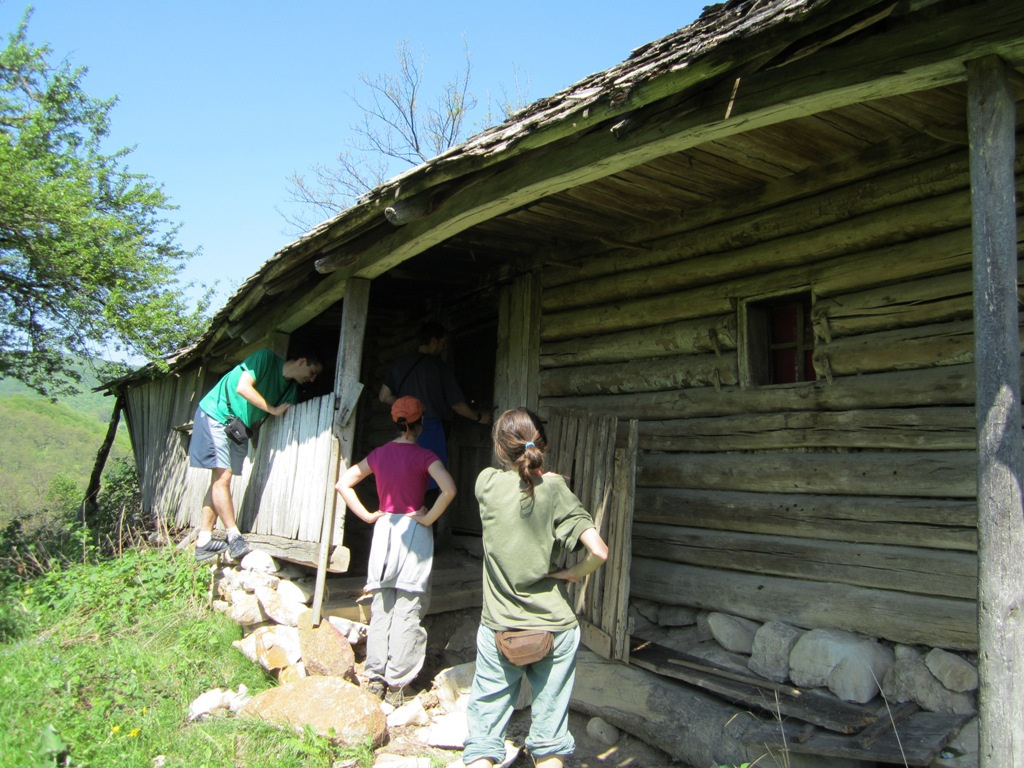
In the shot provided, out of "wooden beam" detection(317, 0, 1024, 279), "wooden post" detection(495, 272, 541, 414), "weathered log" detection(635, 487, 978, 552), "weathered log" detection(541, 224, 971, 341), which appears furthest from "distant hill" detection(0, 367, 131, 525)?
"wooden beam" detection(317, 0, 1024, 279)

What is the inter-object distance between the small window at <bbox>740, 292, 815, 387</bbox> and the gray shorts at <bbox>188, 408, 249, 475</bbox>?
13.6 ft

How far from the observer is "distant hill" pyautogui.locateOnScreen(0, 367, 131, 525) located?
75.0 feet

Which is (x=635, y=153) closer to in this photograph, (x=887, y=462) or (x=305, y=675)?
(x=887, y=462)

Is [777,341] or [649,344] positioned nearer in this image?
[777,341]

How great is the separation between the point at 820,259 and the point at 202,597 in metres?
5.40

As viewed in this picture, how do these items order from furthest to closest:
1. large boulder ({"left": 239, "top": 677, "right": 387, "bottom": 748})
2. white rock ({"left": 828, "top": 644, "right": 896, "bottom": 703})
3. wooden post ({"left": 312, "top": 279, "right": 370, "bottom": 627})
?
wooden post ({"left": 312, "top": 279, "right": 370, "bottom": 627}) → large boulder ({"left": 239, "top": 677, "right": 387, "bottom": 748}) → white rock ({"left": 828, "top": 644, "right": 896, "bottom": 703})

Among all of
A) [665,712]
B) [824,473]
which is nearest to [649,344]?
[824,473]

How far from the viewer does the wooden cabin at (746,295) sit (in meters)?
3.13

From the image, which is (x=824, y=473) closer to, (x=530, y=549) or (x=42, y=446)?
(x=530, y=549)

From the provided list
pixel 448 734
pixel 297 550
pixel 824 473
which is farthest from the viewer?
pixel 297 550

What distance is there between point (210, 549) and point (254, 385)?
1408mm

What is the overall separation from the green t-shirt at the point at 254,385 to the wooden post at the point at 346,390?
3.11ft

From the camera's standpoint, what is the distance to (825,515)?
14.5 feet

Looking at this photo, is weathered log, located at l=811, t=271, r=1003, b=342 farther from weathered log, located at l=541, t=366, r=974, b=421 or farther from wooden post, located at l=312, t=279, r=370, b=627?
wooden post, located at l=312, t=279, r=370, b=627
